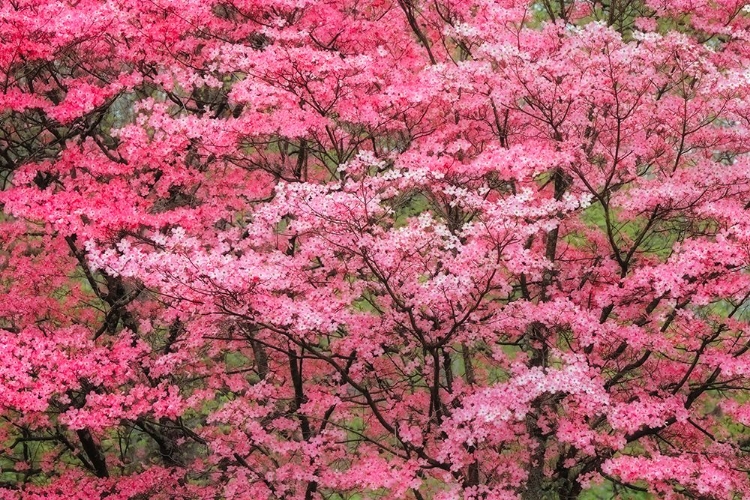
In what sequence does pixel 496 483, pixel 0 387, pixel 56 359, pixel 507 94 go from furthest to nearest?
pixel 496 483, pixel 507 94, pixel 56 359, pixel 0 387

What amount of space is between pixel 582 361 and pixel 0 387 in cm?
587

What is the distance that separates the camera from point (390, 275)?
304 inches

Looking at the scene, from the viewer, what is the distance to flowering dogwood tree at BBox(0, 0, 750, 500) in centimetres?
760

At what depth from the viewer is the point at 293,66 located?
878cm

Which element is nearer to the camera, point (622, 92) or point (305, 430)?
point (622, 92)

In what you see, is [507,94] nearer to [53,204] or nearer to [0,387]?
[53,204]

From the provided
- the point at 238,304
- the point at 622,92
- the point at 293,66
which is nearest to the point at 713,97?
the point at 622,92

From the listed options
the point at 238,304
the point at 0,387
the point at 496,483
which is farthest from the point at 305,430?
the point at 0,387

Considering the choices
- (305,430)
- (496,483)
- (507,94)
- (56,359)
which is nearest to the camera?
(56,359)

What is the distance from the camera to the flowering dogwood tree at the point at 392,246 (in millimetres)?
7602

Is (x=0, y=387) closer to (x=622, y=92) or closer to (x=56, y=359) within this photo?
(x=56, y=359)

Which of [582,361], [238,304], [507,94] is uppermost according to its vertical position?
[507,94]

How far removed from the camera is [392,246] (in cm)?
734

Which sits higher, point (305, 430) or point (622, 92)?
point (622, 92)
